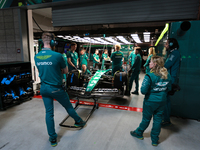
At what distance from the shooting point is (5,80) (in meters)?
3.79

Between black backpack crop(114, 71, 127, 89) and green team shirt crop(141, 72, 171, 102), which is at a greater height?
green team shirt crop(141, 72, 171, 102)

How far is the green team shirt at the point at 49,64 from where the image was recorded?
2105 millimetres

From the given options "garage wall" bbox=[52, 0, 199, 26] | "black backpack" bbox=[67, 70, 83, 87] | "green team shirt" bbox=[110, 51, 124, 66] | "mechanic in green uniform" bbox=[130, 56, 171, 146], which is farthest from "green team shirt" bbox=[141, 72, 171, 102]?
"green team shirt" bbox=[110, 51, 124, 66]

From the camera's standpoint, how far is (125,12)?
3.76 meters

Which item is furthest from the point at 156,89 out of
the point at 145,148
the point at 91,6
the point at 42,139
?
the point at 91,6

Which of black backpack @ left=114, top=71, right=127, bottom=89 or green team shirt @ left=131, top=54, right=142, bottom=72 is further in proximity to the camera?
green team shirt @ left=131, top=54, right=142, bottom=72

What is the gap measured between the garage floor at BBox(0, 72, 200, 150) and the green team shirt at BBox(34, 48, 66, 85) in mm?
1103

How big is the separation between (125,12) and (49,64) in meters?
2.72

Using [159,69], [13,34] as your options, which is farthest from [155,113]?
[13,34]

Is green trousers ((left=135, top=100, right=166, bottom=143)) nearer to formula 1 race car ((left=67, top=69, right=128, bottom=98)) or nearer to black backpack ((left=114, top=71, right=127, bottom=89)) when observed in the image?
formula 1 race car ((left=67, top=69, right=128, bottom=98))

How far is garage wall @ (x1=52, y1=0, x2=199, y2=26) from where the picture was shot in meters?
3.37

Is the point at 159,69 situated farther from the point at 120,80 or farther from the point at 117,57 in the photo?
the point at 117,57

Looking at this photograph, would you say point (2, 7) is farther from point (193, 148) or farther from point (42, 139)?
point (193, 148)

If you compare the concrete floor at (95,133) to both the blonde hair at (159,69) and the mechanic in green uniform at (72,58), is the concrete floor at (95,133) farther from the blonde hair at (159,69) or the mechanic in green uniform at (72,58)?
the mechanic in green uniform at (72,58)
